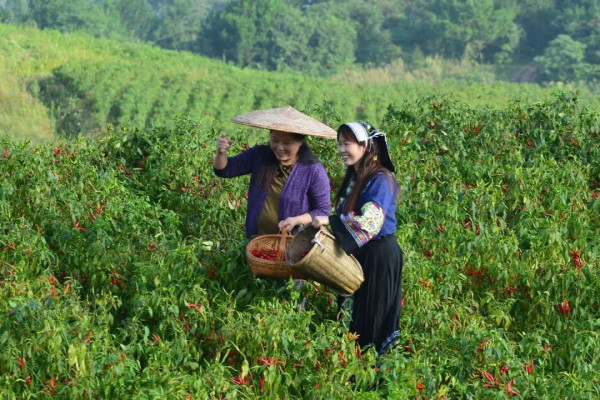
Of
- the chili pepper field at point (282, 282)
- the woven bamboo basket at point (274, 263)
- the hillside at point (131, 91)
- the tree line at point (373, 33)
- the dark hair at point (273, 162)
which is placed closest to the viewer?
the chili pepper field at point (282, 282)

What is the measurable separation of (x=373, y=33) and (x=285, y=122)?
46.8 m

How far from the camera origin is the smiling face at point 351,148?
13.9 feet

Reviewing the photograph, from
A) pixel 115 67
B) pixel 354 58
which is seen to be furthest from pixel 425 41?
pixel 115 67

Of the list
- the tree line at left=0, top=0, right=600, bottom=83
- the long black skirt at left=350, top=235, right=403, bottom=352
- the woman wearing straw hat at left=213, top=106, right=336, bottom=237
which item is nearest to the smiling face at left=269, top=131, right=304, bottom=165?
the woman wearing straw hat at left=213, top=106, right=336, bottom=237

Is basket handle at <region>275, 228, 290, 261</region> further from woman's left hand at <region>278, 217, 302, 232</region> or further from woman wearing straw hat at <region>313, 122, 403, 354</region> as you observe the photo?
woman wearing straw hat at <region>313, 122, 403, 354</region>

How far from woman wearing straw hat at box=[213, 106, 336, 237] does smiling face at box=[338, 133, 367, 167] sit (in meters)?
0.45

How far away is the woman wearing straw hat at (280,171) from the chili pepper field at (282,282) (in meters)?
0.24

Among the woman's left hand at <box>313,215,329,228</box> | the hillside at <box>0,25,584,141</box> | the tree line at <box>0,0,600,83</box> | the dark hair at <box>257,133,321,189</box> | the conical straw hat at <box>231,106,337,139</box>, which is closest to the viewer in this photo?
the woman's left hand at <box>313,215,329,228</box>

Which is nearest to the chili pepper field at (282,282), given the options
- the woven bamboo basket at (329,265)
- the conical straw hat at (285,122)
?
the woven bamboo basket at (329,265)

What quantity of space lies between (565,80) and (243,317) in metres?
37.7

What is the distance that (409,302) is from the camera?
16.3 ft

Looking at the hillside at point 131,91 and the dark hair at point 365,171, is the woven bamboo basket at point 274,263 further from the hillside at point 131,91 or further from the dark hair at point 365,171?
the hillside at point 131,91

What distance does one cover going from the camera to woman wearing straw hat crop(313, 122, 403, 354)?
422cm

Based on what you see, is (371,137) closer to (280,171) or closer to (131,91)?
(280,171)
